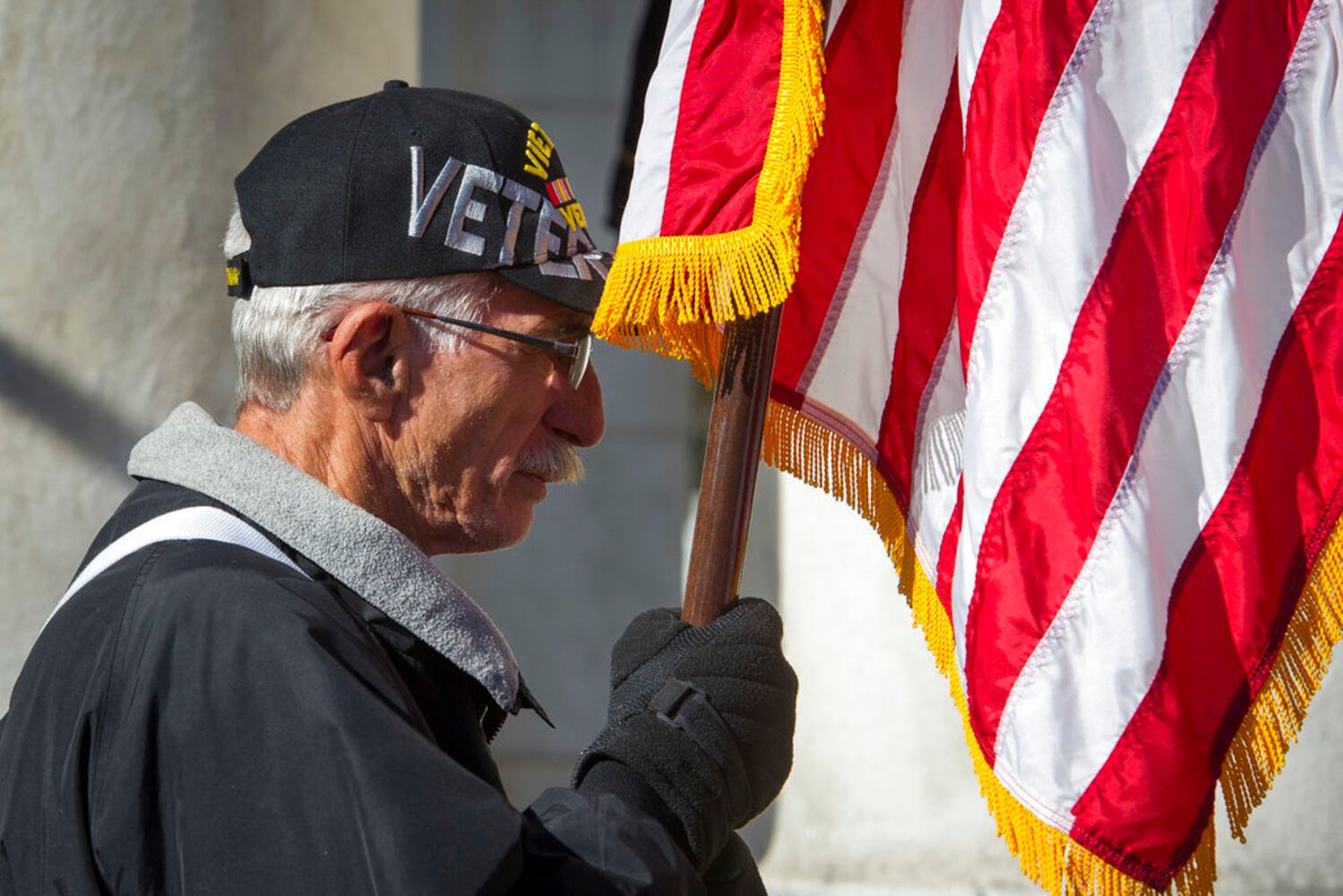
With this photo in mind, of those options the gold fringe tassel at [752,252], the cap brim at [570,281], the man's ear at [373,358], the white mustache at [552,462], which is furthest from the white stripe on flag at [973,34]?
the man's ear at [373,358]

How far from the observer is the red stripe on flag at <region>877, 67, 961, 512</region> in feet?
7.28

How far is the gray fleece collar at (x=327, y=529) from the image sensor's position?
5.51 ft

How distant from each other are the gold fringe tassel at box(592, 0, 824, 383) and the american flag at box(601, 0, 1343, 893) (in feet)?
0.37

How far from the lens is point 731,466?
1980mm

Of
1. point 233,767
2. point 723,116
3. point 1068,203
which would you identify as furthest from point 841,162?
point 233,767

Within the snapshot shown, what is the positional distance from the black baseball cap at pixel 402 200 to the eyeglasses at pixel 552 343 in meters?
0.05

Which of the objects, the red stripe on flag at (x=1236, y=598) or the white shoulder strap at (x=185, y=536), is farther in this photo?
the red stripe on flag at (x=1236, y=598)

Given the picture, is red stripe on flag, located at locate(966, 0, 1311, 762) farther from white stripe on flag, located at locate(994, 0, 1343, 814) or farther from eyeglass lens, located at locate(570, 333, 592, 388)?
eyeglass lens, located at locate(570, 333, 592, 388)

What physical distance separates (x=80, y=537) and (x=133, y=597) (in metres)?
2.13

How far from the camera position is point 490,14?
514 cm

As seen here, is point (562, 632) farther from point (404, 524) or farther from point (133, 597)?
point (133, 597)

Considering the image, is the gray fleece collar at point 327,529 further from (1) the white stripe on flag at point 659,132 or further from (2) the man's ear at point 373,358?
(1) the white stripe on flag at point 659,132

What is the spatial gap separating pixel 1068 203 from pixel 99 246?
2.31 m

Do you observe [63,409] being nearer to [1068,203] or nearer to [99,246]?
[99,246]
